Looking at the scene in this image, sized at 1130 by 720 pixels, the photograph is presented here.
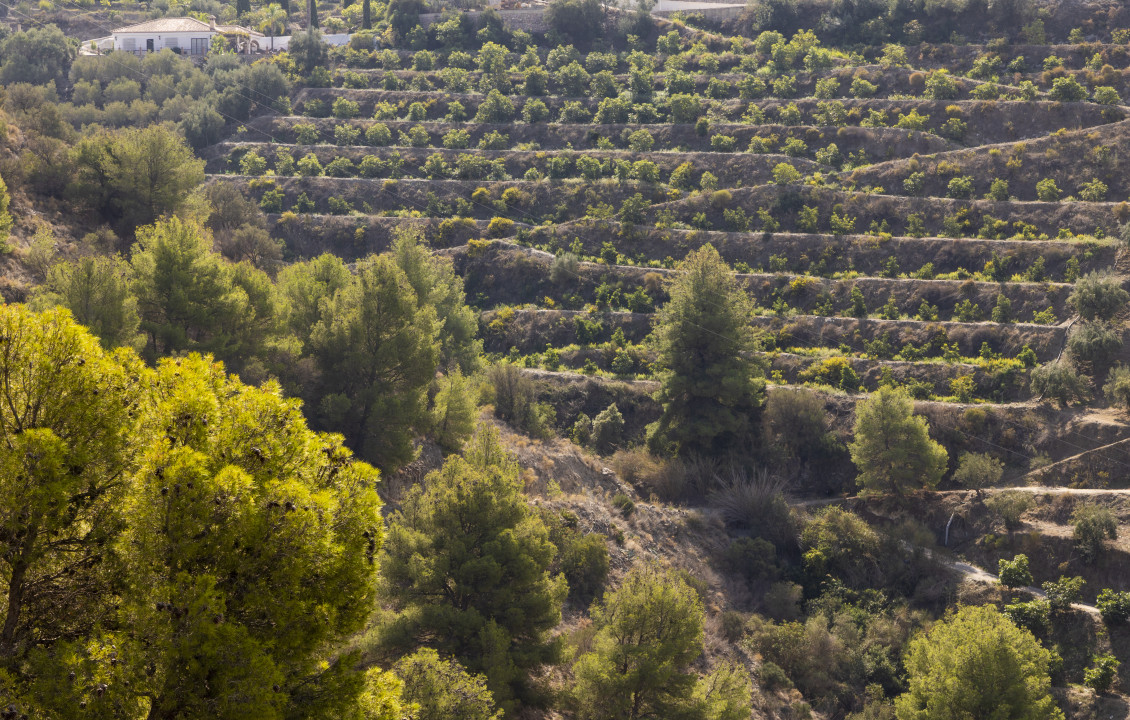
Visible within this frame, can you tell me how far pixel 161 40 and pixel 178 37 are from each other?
1507 mm

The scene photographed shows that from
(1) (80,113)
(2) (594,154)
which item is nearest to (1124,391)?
(2) (594,154)

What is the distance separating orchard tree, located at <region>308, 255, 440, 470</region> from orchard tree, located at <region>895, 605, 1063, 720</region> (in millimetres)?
20627

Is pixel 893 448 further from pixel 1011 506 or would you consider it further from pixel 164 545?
pixel 164 545

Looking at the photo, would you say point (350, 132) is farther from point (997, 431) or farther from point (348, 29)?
point (997, 431)

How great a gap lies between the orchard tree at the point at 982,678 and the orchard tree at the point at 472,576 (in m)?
13.8

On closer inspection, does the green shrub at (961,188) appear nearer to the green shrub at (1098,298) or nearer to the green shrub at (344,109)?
the green shrub at (1098,298)

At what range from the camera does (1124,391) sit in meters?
46.1

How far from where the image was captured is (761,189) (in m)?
63.8

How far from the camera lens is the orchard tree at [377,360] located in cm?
3634

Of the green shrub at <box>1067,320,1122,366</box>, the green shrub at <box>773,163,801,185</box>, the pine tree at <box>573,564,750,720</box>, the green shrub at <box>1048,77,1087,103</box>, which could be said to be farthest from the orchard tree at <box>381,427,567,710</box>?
the green shrub at <box>1048,77,1087,103</box>

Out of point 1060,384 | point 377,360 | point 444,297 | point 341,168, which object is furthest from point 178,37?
point 1060,384

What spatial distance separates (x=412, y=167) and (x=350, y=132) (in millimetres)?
6406

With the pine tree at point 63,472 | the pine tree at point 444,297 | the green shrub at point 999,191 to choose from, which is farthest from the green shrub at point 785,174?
the pine tree at point 63,472

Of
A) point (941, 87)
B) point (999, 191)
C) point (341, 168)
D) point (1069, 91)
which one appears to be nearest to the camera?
point (999, 191)
